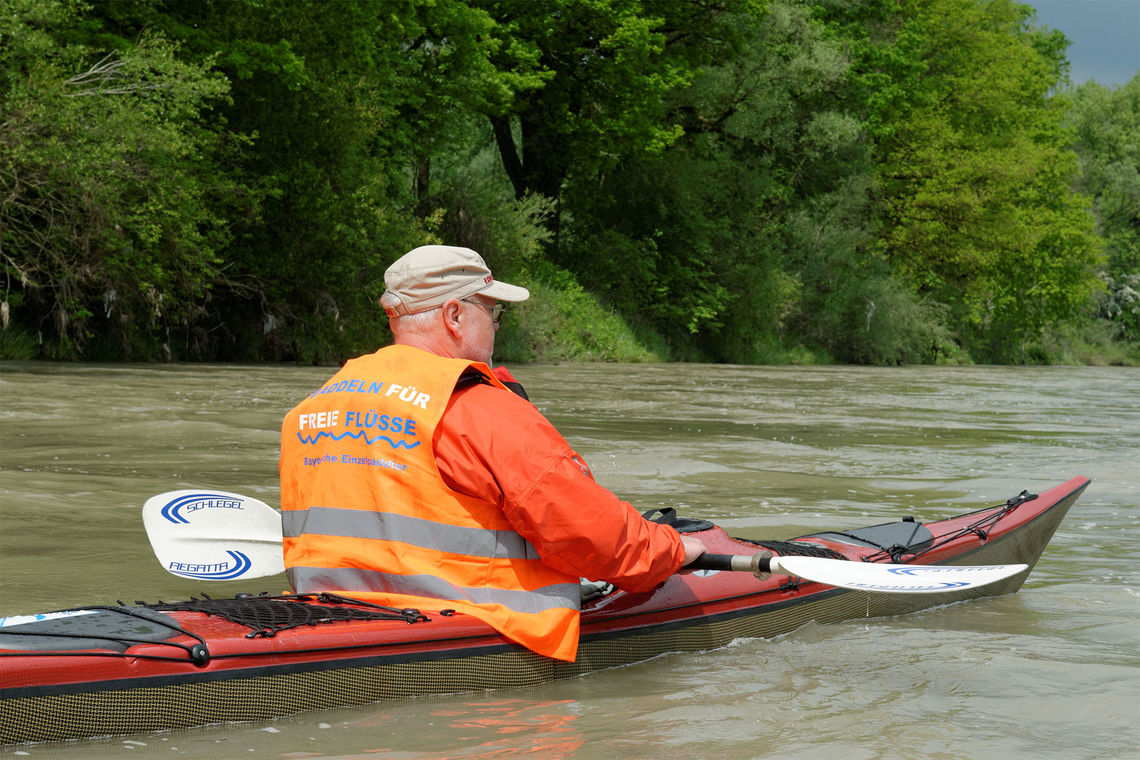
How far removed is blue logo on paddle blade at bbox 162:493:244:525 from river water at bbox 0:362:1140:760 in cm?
75

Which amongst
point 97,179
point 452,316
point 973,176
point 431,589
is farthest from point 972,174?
point 431,589

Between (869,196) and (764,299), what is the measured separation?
6.37 m

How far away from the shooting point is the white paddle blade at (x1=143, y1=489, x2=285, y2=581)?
362cm

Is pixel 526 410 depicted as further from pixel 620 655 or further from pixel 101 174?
pixel 101 174

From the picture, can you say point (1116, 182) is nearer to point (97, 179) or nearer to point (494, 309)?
point (97, 179)

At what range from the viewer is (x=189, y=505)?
3.63m

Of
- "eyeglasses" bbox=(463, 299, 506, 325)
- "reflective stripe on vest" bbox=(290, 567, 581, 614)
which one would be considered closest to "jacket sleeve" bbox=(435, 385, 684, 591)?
"reflective stripe on vest" bbox=(290, 567, 581, 614)

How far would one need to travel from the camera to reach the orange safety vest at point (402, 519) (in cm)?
313

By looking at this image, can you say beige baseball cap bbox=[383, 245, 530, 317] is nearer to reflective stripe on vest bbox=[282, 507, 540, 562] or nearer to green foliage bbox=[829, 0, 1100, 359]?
reflective stripe on vest bbox=[282, 507, 540, 562]

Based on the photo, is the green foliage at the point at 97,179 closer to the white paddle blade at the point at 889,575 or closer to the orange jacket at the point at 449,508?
the orange jacket at the point at 449,508

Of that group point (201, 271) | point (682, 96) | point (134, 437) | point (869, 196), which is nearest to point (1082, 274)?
point (869, 196)

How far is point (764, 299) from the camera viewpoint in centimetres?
2917

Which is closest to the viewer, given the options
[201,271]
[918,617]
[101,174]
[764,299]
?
[918,617]

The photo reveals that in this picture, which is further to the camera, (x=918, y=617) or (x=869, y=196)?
(x=869, y=196)
